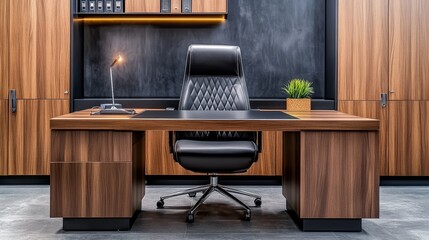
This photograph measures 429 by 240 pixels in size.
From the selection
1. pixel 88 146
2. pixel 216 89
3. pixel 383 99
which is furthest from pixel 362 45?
pixel 88 146

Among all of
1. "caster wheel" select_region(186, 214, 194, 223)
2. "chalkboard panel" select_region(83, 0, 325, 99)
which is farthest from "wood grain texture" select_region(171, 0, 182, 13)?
"caster wheel" select_region(186, 214, 194, 223)

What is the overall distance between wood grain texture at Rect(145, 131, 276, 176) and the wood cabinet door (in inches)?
37.6

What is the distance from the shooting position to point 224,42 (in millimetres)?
5859

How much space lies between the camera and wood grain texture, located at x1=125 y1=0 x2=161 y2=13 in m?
5.43

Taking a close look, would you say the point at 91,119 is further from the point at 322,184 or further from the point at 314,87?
the point at 314,87

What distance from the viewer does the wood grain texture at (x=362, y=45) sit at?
17.3 ft

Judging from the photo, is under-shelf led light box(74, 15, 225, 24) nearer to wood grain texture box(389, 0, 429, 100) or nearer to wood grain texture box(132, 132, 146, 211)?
wood grain texture box(389, 0, 429, 100)

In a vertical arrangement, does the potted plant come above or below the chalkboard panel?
below

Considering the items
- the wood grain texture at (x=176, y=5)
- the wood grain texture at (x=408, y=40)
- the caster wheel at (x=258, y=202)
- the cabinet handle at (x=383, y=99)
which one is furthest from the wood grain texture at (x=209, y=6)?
the caster wheel at (x=258, y=202)

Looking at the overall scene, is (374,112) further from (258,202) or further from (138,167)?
(138,167)

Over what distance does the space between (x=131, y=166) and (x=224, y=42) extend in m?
2.75

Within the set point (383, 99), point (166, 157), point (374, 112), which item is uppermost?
point (383, 99)

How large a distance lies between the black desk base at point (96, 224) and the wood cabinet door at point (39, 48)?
6.77 feet

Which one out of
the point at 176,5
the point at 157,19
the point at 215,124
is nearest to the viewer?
the point at 215,124
